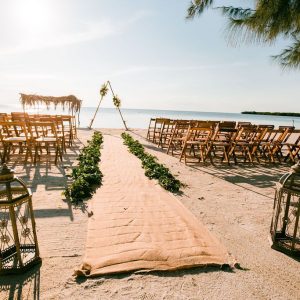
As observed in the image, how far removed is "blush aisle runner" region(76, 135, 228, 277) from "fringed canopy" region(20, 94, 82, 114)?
13362mm

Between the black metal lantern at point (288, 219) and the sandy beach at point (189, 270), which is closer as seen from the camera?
the sandy beach at point (189, 270)

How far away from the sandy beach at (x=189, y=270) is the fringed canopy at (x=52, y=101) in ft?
41.3

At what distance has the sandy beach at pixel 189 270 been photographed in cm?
219

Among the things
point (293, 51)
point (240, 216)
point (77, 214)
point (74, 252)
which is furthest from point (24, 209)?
point (293, 51)

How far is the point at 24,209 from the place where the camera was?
381 cm

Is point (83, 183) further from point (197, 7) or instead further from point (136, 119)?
point (136, 119)

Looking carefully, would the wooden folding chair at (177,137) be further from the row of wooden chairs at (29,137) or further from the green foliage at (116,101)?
the green foliage at (116,101)

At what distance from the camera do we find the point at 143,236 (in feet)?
10.2

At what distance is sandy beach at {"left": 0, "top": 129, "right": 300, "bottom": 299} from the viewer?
2191 mm

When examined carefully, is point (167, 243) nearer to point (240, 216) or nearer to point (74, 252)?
point (74, 252)

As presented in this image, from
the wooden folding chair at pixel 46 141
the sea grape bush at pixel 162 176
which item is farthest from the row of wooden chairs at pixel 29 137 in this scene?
the sea grape bush at pixel 162 176

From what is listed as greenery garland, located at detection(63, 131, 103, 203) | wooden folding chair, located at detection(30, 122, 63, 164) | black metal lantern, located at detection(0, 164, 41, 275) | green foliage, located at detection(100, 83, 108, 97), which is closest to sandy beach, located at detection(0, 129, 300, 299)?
black metal lantern, located at detection(0, 164, 41, 275)

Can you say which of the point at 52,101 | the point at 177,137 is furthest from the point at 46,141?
the point at 52,101

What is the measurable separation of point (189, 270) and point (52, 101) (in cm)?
1687
